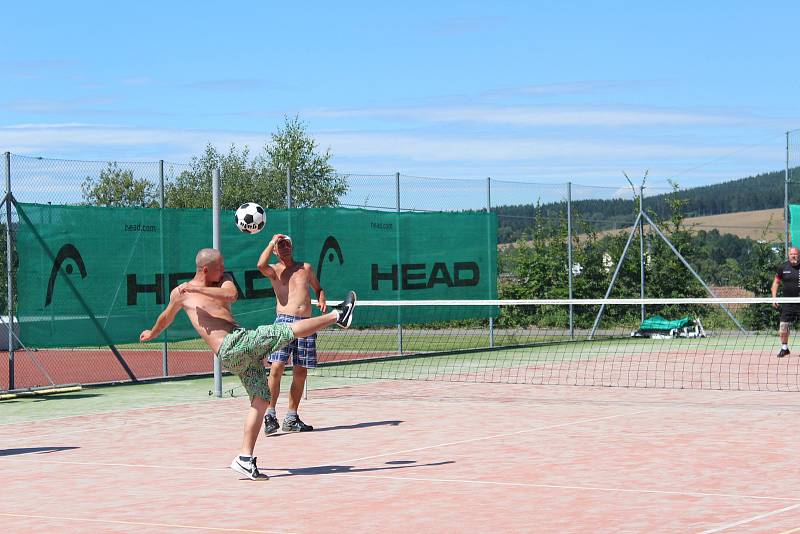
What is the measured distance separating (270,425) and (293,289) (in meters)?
1.19

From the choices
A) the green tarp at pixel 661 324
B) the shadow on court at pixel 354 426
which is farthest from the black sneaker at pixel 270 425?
the green tarp at pixel 661 324

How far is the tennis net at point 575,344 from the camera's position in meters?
17.0

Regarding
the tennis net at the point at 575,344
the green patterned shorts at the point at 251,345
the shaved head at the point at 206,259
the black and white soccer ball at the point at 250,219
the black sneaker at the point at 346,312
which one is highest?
the black and white soccer ball at the point at 250,219

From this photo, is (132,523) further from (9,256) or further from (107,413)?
(9,256)

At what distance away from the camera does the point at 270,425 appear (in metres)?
11.5

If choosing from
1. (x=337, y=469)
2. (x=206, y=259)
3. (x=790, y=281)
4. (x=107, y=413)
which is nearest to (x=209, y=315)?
(x=206, y=259)

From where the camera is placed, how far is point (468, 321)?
23.8 m

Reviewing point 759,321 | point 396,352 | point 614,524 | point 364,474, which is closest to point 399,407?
point 364,474

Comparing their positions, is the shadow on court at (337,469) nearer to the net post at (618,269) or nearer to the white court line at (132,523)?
the white court line at (132,523)

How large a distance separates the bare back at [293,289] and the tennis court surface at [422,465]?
108cm

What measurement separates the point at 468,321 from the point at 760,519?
1667 cm

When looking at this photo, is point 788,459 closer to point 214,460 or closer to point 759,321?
point 214,460

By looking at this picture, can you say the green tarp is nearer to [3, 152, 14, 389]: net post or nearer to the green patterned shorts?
[3, 152, 14, 389]: net post

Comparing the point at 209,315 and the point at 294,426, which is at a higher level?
the point at 209,315
